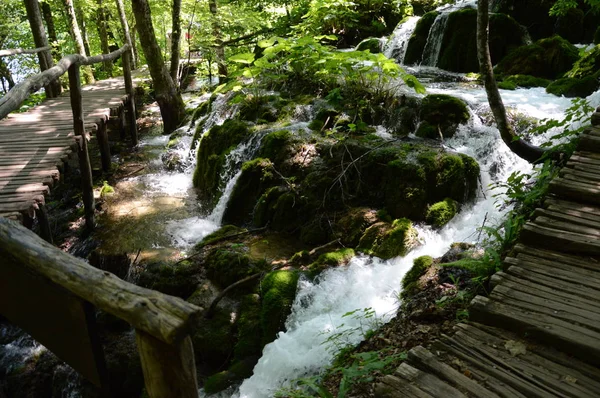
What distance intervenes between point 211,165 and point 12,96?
4.89m

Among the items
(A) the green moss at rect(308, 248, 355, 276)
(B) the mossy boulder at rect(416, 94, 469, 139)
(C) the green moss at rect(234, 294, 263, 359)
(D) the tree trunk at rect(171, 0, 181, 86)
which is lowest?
(C) the green moss at rect(234, 294, 263, 359)

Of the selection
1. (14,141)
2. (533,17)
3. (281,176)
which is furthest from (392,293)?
(533,17)

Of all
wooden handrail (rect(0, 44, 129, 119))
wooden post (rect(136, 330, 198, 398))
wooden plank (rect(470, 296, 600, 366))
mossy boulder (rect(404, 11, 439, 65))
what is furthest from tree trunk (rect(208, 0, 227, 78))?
wooden post (rect(136, 330, 198, 398))

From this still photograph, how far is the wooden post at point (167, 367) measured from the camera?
1.83m

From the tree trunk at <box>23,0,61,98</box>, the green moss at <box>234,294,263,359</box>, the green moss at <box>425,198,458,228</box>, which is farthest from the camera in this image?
A: the tree trunk at <box>23,0,61,98</box>

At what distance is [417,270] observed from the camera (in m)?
5.11

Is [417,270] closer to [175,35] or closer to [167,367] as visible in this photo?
[167,367]

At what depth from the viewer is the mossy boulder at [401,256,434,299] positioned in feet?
16.3

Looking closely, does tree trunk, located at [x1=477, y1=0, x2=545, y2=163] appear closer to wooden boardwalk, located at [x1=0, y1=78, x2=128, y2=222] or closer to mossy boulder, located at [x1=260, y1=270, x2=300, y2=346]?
mossy boulder, located at [x1=260, y1=270, x2=300, y2=346]

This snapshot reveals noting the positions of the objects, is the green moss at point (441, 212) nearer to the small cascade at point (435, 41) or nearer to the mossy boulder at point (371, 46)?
the small cascade at point (435, 41)

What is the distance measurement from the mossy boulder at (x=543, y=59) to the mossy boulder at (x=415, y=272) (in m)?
7.57

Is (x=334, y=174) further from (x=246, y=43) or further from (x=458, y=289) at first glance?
(x=246, y=43)

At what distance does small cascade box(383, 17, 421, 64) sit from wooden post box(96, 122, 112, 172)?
29.5ft

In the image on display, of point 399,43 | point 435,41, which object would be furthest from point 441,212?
point 399,43
